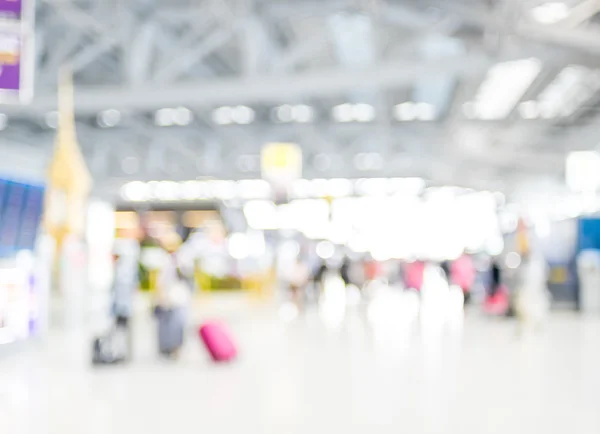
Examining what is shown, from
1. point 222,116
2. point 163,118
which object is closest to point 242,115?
point 222,116

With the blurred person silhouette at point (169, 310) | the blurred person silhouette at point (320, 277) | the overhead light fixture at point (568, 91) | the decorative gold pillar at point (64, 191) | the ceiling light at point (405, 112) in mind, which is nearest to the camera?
the blurred person silhouette at point (169, 310)

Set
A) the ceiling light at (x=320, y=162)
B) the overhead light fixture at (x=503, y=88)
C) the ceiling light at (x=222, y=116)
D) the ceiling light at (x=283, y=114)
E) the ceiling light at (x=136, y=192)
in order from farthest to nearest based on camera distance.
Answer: the ceiling light at (x=136, y=192) → the ceiling light at (x=320, y=162) → the ceiling light at (x=283, y=114) → the ceiling light at (x=222, y=116) → the overhead light fixture at (x=503, y=88)

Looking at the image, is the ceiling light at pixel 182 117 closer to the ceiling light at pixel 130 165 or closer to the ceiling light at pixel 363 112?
the ceiling light at pixel 130 165

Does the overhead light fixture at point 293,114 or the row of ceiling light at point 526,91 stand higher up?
the overhead light fixture at point 293,114

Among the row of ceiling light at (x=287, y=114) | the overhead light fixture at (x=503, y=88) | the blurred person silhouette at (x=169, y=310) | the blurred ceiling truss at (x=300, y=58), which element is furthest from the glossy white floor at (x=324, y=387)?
the row of ceiling light at (x=287, y=114)

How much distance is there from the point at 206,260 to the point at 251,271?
2.49m

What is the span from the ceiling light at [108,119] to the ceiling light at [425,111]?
981 cm

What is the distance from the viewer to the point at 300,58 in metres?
12.8

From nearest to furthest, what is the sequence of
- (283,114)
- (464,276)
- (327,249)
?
(464,276) → (283,114) → (327,249)

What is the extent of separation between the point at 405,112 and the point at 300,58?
1210 cm

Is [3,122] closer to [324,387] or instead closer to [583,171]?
[583,171]

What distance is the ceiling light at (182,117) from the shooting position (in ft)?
79.5

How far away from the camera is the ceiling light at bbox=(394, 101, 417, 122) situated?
23603 millimetres

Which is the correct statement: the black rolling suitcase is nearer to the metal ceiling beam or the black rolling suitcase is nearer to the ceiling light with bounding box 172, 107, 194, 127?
the metal ceiling beam
